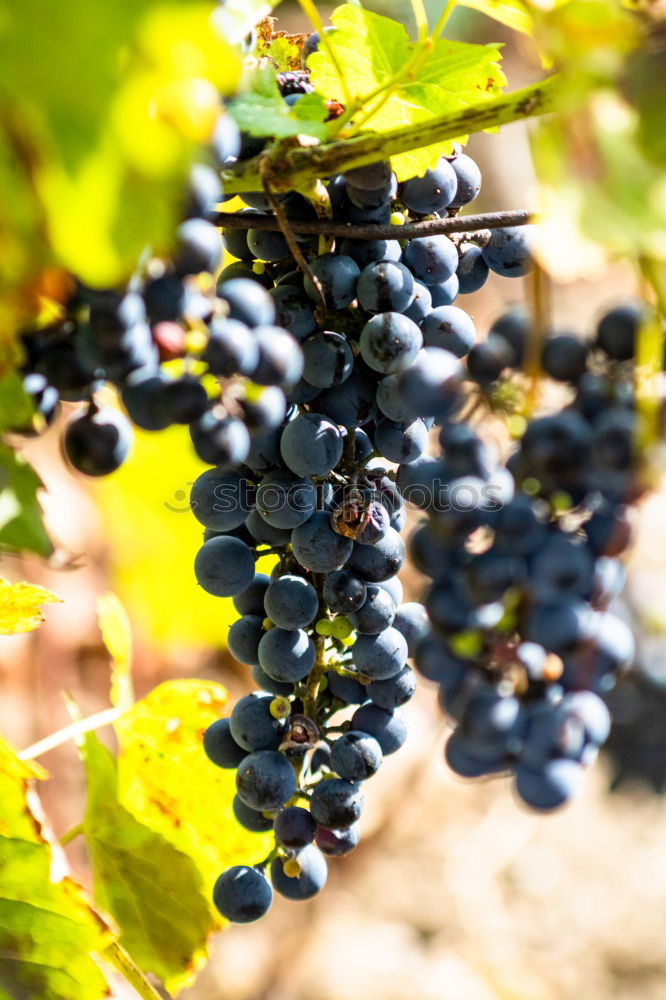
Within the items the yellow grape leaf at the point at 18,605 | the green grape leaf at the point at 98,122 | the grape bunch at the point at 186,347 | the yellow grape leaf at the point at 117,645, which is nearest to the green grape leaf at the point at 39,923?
the yellow grape leaf at the point at 18,605

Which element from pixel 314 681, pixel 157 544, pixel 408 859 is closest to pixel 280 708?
pixel 314 681

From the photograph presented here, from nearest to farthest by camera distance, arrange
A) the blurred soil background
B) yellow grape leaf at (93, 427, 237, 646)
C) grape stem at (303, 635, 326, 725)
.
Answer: grape stem at (303, 635, 326, 725), yellow grape leaf at (93, 427, 237, 646), the blurred soil background

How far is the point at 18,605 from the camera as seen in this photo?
68 centimetres

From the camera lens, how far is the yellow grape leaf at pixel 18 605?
2.21 feet

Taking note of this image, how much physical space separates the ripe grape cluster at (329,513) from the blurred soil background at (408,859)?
1064 millimetres

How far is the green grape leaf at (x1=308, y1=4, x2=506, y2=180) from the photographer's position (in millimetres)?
608

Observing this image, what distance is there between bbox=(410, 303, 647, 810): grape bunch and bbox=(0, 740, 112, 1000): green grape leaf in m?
0.32

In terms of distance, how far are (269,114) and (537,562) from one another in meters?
0.28

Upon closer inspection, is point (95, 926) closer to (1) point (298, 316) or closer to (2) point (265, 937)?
(1) point (298, 316)

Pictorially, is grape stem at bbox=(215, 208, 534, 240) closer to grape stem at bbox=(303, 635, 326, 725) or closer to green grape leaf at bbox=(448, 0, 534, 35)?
green grape leaf at bbox=(448, 0, 534, 35)

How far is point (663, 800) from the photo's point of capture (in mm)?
2383

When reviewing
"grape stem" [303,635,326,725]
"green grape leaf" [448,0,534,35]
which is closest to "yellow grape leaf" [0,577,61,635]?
"grape stem" [303,635,326,725]

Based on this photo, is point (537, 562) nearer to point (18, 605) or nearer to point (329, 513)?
point (329, 513)

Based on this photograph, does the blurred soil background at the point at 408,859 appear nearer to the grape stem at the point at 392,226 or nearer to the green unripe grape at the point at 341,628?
the green unripe grape at the point at 341,628
